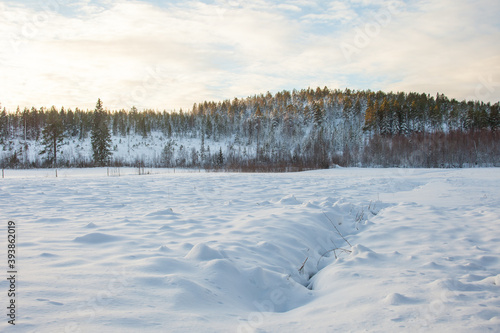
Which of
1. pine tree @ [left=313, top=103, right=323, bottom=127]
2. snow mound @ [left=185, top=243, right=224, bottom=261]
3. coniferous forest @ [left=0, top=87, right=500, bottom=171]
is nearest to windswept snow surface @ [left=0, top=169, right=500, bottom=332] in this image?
snow mound @ [left=185, top=243, right=224, bottom=261]

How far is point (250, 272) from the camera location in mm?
3146

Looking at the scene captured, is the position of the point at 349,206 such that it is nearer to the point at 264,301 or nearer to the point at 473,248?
the point at 473,248

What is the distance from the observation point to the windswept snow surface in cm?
201

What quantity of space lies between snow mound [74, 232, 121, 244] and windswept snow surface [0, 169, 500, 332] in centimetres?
2

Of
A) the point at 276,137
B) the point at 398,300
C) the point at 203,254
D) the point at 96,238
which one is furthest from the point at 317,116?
the point at 398,300

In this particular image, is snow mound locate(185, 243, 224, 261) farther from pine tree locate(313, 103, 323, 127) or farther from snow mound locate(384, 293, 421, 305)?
pine tree locate(313, 103, 323, 127)

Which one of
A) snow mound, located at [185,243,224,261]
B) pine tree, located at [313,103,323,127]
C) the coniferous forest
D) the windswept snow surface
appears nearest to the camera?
the windswept snow surface

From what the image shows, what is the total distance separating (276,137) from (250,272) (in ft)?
255

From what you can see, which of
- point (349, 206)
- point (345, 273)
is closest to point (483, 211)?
point (349, 206)

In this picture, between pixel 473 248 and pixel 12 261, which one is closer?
Answer: pixel 12 261

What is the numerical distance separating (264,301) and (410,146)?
5033 cm

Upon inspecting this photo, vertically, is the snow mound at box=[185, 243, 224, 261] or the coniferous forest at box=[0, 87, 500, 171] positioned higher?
the coniferous forest at box=[0, 87, 500, 171]

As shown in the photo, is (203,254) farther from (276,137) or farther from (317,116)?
(317,116)

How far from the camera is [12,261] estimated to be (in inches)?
110
